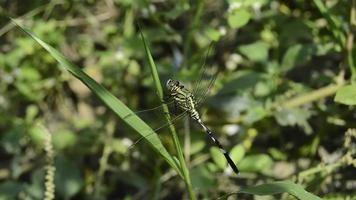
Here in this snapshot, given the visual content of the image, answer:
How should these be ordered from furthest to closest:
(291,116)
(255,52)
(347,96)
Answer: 1. (255,52)
2. (291,116)
3. (347,96)

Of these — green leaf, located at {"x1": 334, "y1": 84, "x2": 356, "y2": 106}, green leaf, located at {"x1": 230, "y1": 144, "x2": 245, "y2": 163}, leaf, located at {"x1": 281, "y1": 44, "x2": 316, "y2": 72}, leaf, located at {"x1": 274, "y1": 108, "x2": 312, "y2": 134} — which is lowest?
green leaf, located at {"x1": 334, "y1": 84, "x2": 356, "y2": 106}

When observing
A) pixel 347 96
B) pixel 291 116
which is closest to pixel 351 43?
pixel 291 116

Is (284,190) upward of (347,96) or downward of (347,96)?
downward

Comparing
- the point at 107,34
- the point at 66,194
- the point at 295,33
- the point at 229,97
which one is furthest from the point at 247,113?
the point at 107,34

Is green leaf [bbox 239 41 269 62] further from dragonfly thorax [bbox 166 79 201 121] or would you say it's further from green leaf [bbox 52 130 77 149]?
green leaf [bbox 52 130 77 149]

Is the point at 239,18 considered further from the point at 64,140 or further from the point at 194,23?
the point at 64,140

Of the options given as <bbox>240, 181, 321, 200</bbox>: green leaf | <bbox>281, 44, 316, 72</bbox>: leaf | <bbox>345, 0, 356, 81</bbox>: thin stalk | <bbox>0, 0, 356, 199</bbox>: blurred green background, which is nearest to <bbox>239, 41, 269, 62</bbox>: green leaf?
<bbox>0, 0, 356, 199</bbox>: blurred green background

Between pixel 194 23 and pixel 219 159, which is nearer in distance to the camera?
pixel 219 159

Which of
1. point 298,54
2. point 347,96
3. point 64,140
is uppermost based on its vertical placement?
point 64,140
